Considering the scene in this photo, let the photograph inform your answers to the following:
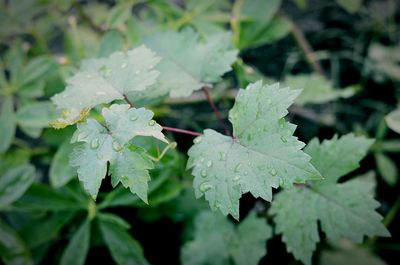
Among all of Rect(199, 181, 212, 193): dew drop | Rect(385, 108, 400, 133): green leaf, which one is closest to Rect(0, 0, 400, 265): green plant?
Rect(199, 181, 212, 193): dew drop

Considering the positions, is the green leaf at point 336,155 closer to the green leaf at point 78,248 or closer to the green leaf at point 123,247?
the green leaf at point 123,247

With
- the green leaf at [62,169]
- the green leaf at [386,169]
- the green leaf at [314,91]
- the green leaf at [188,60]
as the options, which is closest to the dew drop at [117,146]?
the green leaf at [188,60]

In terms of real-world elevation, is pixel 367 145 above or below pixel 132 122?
below

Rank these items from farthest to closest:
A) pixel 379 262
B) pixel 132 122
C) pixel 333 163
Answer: pixel 379 262 < pixel 333 163 < pixel 132 122

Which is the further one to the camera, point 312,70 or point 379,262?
point 312,70

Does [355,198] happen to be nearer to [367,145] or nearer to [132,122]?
[367,145]

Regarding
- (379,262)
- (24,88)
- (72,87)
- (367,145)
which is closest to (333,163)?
(367,145)
